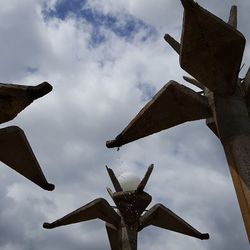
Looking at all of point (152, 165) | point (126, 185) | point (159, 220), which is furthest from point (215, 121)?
point (159, 220)

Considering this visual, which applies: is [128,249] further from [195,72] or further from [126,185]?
[195,72]

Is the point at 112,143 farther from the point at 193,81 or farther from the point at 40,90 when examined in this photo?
the point at 193,81

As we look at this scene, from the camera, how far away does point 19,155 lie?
20.3ft

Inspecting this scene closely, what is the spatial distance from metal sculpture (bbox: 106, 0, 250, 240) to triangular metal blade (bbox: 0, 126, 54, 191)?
1.28m

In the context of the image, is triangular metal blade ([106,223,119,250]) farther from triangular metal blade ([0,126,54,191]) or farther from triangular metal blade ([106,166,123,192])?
triangular metal blade ([0,126,54,191])

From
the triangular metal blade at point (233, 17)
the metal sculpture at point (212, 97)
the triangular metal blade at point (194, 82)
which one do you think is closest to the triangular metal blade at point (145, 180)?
the triangular metal blade at point (194, 82)

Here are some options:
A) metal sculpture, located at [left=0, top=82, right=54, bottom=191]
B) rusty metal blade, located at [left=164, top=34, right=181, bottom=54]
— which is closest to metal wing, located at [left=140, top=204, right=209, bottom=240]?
metal sculpture, located at [left=0, top=82, right=54, bottom=191]

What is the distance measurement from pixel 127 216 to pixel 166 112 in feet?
14.0

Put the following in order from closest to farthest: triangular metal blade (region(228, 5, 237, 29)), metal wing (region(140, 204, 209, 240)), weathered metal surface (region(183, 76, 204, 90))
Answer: triangular metal blade (region(228, 5, 237, 29)), weathered metal surface (region(183, 76, 204, 90)), metal wing (region(140, 204, 209, 240))

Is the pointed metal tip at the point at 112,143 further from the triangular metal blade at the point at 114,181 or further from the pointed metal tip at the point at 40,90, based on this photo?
the triangular metal blade at the point at 114,181

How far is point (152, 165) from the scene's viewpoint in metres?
9.80

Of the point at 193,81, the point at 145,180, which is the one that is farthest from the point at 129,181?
the point at 193,81

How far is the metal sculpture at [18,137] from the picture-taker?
4590 millimetres

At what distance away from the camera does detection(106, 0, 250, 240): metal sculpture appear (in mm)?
4988
